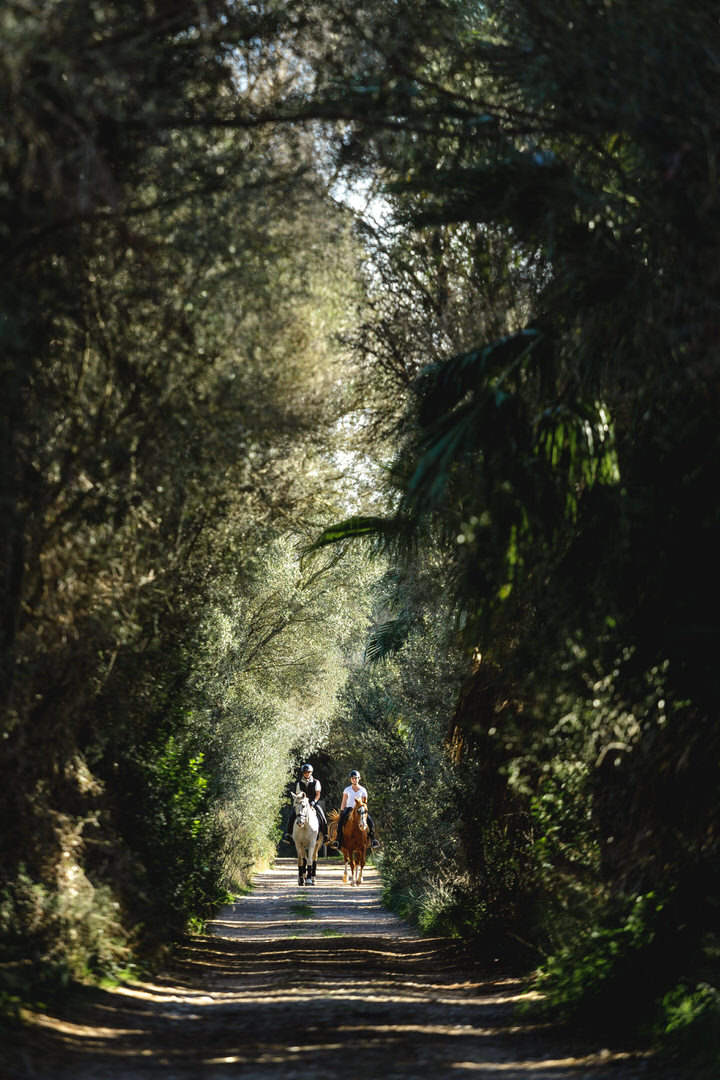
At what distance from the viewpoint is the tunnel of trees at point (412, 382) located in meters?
6.80

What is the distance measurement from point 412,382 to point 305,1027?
17.2 feet

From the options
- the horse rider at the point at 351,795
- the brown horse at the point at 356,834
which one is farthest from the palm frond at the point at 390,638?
the brown horse at the point at 356,834

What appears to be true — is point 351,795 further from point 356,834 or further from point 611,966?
point 611,966

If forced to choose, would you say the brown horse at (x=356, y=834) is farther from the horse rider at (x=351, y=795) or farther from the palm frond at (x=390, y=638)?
the palm frond at (x=390, y=638)

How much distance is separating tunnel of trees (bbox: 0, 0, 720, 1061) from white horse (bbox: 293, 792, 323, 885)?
12.6 meters

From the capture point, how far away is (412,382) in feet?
32.9

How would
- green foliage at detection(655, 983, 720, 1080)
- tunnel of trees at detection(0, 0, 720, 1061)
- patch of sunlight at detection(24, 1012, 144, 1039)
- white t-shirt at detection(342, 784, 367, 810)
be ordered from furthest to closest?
white t-shirt at detection(342, 784, 367, 810), patch of sunlight at detection(24, 1012, 144, 1039), tunnel of trees at detection(0, 0, 720, 1061), green foliage at detection(655, 983, 720, 1080)

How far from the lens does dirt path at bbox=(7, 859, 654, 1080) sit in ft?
21.7

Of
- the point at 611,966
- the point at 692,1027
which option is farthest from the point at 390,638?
the point at 692,1027

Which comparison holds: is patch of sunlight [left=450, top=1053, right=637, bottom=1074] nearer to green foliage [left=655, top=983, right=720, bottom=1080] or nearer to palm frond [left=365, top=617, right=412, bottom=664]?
green foliage [left=655, top=983, right=720, bottom=1080]

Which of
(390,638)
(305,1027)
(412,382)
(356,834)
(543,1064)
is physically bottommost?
(543,1064)

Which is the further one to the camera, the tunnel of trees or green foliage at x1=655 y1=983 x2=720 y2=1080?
the tunnel of trees

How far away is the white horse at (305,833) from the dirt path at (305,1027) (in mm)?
8999

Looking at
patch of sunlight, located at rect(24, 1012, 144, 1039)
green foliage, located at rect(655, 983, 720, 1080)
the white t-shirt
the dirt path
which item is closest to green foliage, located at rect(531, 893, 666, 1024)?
the dirt path
